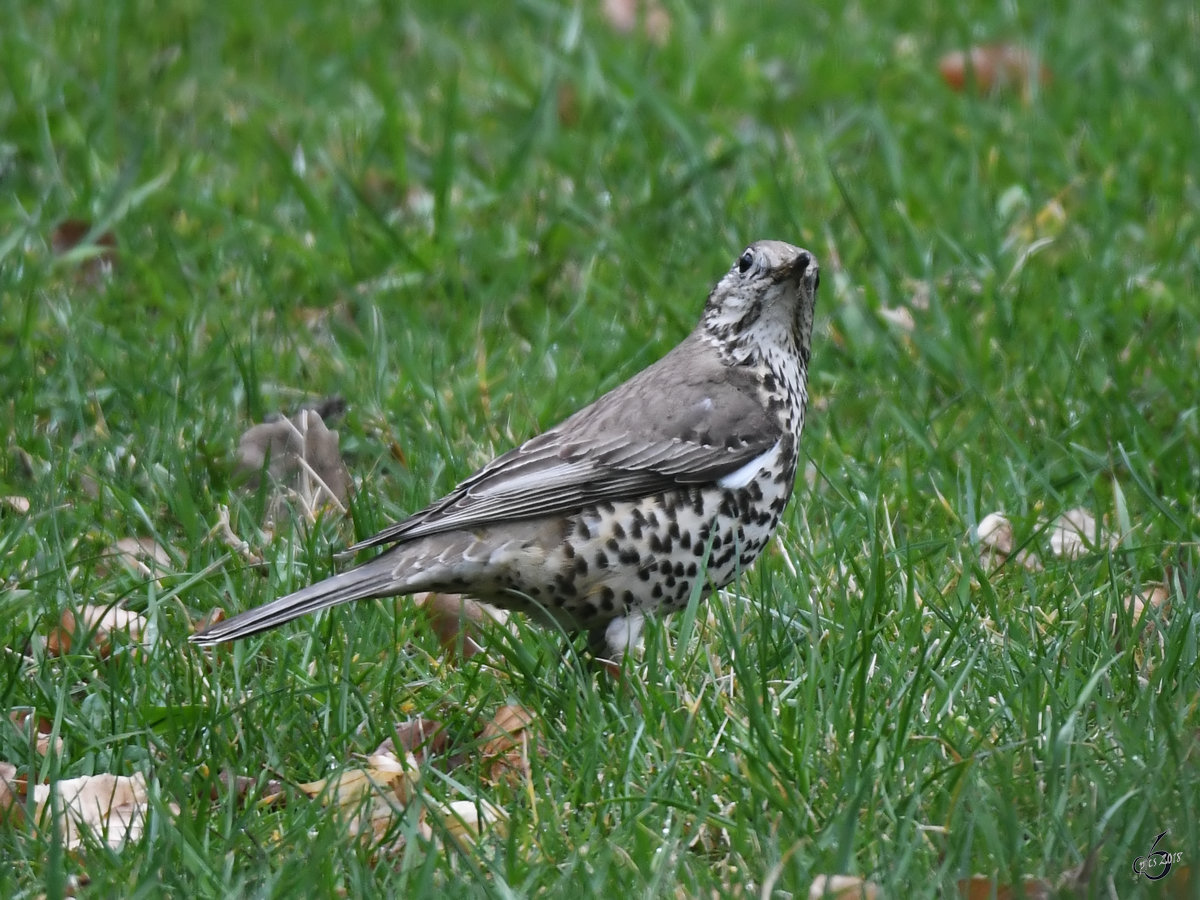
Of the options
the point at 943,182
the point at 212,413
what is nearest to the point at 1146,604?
the point at 212,413

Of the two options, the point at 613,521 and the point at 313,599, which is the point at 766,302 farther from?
the point at 313,599

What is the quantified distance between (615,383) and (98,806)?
2.56m

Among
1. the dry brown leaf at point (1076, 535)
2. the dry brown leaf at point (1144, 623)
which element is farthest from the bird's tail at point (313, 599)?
the dry brown leaf at point (1076, 535)

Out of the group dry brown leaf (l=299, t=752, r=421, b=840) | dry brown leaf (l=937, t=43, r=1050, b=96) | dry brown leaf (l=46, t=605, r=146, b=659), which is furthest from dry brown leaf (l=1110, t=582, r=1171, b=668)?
dry brown leaf (l=937, t=43, r=1050, b=96)

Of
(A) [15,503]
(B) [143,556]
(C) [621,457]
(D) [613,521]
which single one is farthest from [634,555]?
(A) [15,503]

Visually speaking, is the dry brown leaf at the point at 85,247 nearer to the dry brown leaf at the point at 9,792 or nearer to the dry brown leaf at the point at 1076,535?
the dry brown leaf at the point at 9,792

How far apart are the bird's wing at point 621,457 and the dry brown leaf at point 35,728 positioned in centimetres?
74

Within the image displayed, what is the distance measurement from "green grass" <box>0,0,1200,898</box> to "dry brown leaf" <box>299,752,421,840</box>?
0.06 meters

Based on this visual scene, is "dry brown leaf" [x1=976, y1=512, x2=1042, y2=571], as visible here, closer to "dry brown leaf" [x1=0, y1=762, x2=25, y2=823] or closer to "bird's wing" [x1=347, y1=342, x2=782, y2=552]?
"bird's wing" [x1=347, y1=342, x2=782, y2=552]

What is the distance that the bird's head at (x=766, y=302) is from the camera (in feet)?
14.9

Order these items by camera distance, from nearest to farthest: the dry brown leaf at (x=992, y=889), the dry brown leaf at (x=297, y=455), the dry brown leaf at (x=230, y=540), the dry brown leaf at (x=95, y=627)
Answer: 1. the dry brown leaf at (x=992, y=889)
2. the dry brown leaf at (x=95, y=627)
3. the dry brown leaf at (x=230, y=540)
4. the dry brown leaf at (x=297, y=455)

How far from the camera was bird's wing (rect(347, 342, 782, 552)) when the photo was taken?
14.0ft

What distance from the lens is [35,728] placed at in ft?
12.4

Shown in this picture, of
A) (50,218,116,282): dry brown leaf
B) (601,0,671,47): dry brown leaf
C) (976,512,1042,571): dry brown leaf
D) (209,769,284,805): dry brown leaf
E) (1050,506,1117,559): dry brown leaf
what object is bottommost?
(1050,506,1117,559): dry brown leaf
